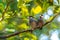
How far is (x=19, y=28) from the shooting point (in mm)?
1502

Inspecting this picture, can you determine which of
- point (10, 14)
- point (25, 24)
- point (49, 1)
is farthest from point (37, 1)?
point (25, 24)

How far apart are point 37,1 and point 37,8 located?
0.10m

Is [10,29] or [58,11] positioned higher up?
[58,11]

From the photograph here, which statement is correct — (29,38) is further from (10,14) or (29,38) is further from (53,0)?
(53,0)

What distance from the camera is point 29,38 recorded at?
4.69ft

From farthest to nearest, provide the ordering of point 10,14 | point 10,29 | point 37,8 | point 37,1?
1. point 10,29
2. point 10,14
3. point 37,8
4. point 37,1

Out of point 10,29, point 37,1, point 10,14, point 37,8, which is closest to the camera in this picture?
point 37,1

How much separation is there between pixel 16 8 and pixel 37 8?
0.20m

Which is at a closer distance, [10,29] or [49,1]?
[49,1]

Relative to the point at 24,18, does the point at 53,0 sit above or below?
above

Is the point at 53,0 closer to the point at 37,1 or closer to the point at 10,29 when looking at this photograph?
the point at 37,1

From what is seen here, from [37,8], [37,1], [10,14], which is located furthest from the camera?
[10,14]

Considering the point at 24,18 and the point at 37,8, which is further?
the point at 24,18

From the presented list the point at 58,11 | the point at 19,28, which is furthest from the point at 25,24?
the point at 58,11
